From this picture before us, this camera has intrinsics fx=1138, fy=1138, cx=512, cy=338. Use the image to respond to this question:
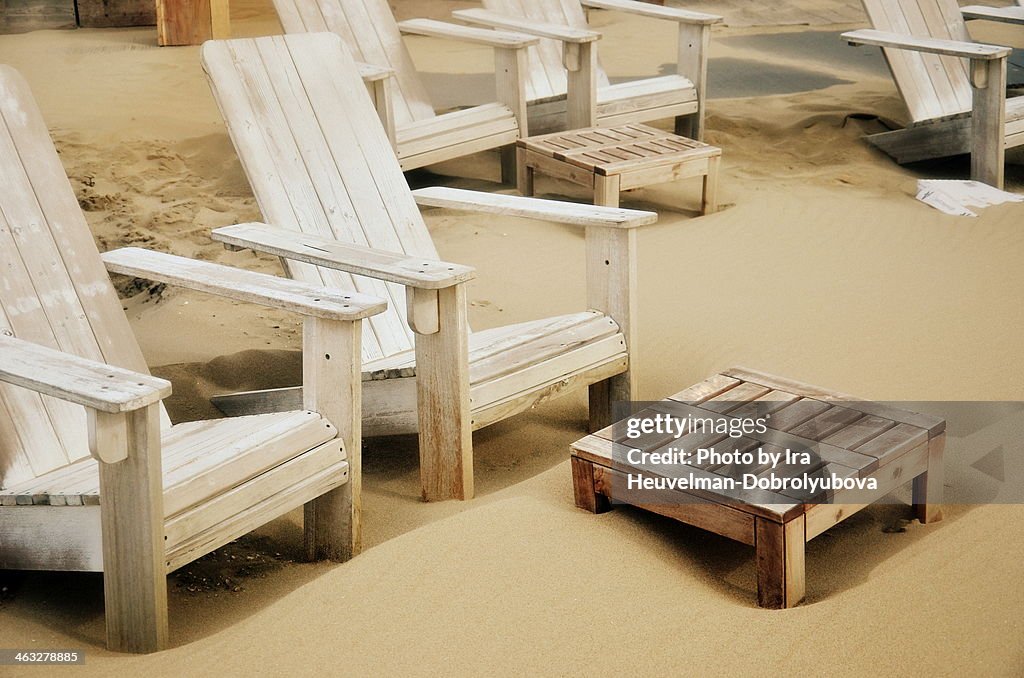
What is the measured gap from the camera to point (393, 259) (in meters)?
2.62

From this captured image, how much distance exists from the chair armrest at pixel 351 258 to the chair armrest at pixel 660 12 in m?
3.25

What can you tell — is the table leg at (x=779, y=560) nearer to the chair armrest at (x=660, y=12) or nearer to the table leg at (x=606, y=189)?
the table leg at (x=606, y=189)

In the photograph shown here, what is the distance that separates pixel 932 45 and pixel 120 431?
4263mm

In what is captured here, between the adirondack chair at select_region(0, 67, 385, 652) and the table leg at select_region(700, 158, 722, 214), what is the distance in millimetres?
2949

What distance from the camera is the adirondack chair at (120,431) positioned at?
198cm

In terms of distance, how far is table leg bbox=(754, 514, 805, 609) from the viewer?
218 cm

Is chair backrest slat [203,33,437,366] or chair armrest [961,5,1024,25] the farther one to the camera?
chair armrest [961,5,1024,25]

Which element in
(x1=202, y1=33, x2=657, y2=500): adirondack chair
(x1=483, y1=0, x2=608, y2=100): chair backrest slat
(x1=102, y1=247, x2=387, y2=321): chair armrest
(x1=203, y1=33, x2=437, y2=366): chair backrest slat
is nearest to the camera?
(x1=102, y1=247, x2=387, y2=321): chair armrest

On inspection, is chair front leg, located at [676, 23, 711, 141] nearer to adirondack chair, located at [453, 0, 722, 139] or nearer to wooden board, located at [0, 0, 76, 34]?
adirondack chair, located at [453, 0, 722, 139]

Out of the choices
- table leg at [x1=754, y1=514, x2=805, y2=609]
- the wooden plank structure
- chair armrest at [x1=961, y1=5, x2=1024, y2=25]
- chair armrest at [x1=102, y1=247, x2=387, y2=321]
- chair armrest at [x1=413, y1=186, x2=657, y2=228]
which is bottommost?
table leg at [x1=754, y1=514, x2=805, y2=609]

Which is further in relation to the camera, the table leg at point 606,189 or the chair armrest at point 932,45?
the chair armrest at point 932,45

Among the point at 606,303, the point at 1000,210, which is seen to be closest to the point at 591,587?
the point at 606,303

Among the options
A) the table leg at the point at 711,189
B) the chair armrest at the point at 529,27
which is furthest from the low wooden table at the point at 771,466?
the chair armrest at the point at 529,27

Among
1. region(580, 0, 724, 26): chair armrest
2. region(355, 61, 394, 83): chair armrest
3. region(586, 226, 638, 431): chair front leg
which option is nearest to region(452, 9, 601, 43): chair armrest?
region(580, 0, 724, 26): chair armrest
